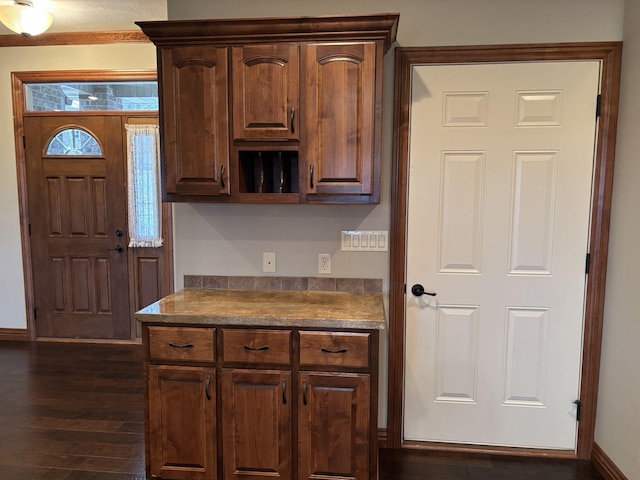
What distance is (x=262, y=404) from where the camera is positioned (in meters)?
1.88

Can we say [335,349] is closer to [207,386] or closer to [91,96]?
[207,386]

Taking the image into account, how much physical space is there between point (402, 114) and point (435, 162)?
1.05 ft

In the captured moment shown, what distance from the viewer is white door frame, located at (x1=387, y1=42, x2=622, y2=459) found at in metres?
2.10

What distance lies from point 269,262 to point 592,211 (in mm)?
1798

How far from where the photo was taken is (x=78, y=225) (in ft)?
12.9

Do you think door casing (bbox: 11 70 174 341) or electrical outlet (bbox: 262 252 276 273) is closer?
electrical outlet (bbox: 262 252 276 273)

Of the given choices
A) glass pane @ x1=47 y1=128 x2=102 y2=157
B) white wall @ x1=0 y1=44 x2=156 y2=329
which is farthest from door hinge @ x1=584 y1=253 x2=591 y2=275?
glass pane @ x1=47 y1=128 x2=102 y2=157

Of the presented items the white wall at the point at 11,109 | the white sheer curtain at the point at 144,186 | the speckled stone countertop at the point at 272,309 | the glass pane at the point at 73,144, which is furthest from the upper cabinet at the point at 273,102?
the glass pane at the point at 73,144

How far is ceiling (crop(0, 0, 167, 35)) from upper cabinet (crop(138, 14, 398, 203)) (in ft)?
4.46

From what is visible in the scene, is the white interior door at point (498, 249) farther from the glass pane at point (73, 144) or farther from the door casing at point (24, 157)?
the glass pane at point (73, 144)

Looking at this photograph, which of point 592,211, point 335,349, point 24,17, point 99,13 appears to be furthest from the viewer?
point 99,13

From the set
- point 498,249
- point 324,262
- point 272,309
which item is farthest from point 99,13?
point 498,249

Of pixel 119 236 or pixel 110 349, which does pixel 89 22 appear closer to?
pixel 119 236

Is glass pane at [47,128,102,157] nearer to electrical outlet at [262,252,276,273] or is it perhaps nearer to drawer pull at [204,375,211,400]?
electrical outlet at [262,252,276,273]
